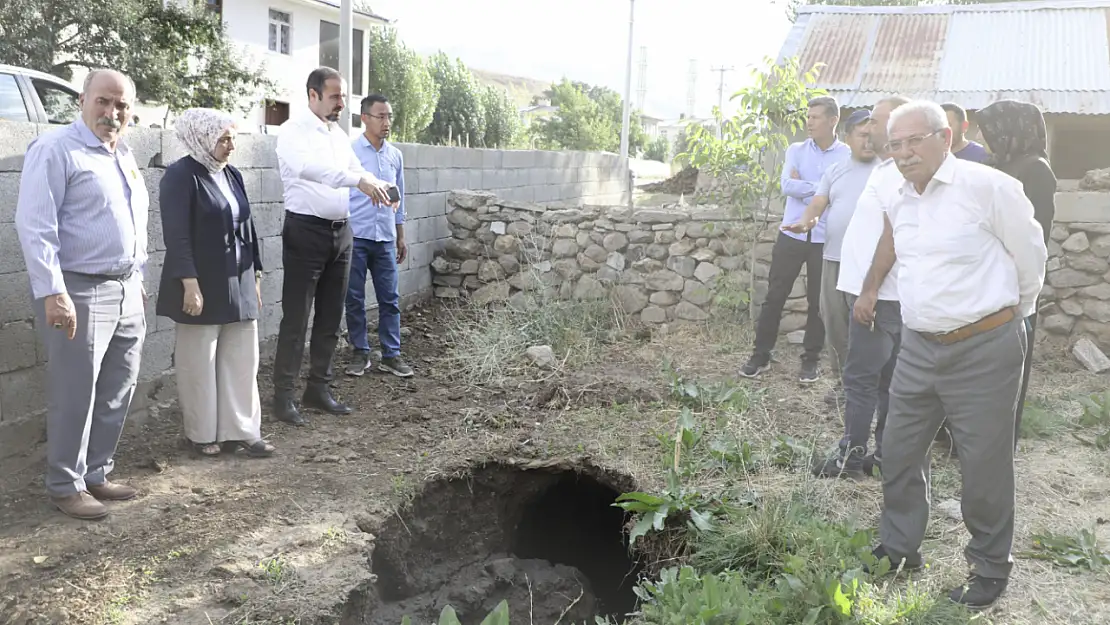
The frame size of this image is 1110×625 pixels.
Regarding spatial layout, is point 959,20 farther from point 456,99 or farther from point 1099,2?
point 456,99

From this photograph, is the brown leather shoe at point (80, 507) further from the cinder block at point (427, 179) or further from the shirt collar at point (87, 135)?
the cinder block at point (427, 179)

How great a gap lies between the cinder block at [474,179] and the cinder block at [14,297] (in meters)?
4.97

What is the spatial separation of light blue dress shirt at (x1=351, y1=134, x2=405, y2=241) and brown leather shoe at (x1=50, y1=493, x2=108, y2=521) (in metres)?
2.53

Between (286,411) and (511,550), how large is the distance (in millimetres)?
1422

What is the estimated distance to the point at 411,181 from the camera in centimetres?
727

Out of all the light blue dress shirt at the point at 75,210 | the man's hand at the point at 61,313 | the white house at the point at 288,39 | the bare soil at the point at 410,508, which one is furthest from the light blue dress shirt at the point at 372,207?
the white house at the point at 288,39

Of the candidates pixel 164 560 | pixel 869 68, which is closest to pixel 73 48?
pixel 869 68

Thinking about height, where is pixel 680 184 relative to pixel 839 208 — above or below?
below

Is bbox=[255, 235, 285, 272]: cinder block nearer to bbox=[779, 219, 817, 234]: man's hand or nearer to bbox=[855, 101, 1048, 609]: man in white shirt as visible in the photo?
bbox=[779, 219, 817, 234]: man's hand

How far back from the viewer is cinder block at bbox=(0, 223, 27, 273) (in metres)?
3.71

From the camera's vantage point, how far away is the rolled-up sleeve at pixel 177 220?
12.5 feet

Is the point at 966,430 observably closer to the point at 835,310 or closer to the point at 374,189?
the point at 835,310

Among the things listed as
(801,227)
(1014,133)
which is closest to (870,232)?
(1014,133)

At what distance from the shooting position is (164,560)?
10.5 ft
